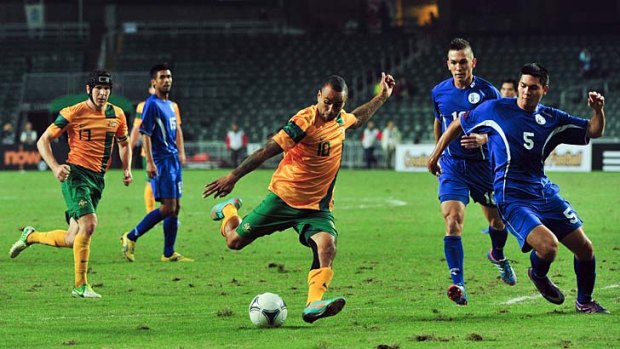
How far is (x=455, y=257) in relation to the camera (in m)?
10.9

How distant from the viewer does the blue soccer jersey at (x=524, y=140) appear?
9.95 meters

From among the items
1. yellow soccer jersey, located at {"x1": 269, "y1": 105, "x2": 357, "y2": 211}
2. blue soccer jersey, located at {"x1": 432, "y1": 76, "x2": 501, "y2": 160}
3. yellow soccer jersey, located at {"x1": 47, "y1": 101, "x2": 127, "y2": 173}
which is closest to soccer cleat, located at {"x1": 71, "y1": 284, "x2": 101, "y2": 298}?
yellow soccer jersey, located at {"x1": 47, "y1": 101, "x2": 127, "y2": 173}

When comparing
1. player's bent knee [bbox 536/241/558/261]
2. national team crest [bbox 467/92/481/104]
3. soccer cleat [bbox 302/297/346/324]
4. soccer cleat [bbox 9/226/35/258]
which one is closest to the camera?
soccer cleat [bbox 302/297/346/324]

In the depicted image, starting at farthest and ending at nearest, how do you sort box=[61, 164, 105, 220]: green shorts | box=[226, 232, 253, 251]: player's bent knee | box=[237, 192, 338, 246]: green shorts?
box=[61, 164, 105, 220]: green shorts
box=[226, 232, 253, 251]: player's bent knee
box=[237, 192, 338, 246]: green shorts

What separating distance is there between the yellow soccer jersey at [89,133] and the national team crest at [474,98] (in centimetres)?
367

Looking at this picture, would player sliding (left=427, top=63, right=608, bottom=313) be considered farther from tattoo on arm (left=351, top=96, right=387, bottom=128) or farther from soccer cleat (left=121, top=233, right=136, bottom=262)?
soccer cleat (left=121, top=233, right=136, bottom=262)

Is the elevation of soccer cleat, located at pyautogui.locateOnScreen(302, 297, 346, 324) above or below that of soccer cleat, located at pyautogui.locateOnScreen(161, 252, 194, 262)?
above

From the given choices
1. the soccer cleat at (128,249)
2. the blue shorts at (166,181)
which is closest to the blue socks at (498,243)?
the blue shorts at (166,181)

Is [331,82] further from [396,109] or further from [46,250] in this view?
[396,109]

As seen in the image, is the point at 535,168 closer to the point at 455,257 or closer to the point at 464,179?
the point at 455,257

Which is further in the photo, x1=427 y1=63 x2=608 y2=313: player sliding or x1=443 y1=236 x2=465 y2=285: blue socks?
x1=443 y1=236 x2=465 y2=285: blue socks

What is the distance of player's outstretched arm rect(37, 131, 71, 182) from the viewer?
11492mm

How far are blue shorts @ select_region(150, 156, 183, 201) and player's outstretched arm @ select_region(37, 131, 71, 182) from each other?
3.21m

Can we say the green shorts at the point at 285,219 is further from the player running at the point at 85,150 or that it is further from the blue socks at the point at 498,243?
the blue socks at the point at 498,243
